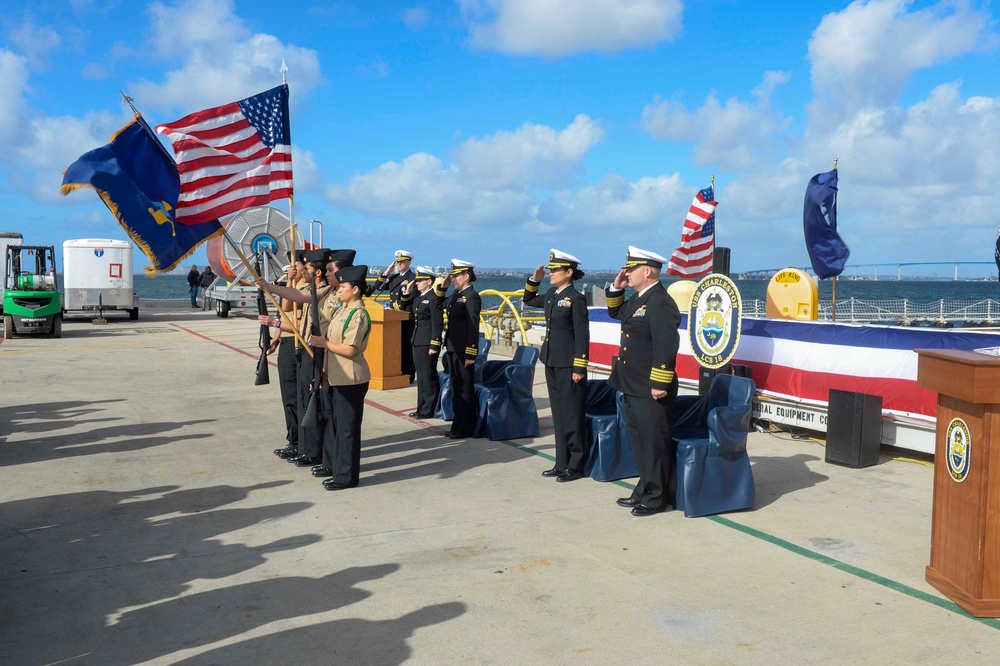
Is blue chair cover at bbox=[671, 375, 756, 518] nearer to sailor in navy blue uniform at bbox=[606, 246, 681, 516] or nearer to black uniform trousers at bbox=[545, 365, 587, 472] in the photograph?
sailor in navy blue uniform at bbox=[606, 246, 681, 516]

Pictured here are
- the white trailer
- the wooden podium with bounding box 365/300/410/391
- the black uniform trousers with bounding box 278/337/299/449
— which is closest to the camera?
the black uniform trousers with bounding box 278/337/299/449

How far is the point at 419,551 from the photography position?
17.0 feet

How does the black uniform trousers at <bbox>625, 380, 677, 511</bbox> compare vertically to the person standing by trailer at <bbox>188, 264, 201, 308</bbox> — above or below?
below

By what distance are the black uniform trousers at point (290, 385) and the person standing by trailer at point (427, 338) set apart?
2027mm

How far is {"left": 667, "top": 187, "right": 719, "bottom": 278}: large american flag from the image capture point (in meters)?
11.8

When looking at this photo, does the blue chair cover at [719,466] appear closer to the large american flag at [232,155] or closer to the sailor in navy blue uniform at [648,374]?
the sailor in navy blue uniform at [648,374]

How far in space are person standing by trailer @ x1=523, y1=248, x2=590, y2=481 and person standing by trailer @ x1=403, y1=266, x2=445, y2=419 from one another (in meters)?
2.31

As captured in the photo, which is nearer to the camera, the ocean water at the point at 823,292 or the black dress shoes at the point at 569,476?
the black dress shoes at the point at 569,476

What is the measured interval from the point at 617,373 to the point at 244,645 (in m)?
3.39

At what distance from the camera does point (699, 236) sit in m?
12.0

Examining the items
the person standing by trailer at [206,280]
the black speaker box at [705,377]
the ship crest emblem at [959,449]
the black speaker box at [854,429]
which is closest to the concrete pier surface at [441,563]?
the black speaker box at [854,429]

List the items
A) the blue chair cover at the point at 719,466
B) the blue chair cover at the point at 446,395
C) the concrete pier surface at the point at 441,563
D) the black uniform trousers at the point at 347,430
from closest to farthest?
the concrete pier surface at the point at 441,563, the blue chair cover at the point at 719,466, the black uniform trousers at the point at 347,430, the blue chair cover at the point at 446,395

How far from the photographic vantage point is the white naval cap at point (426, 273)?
10.0 meters

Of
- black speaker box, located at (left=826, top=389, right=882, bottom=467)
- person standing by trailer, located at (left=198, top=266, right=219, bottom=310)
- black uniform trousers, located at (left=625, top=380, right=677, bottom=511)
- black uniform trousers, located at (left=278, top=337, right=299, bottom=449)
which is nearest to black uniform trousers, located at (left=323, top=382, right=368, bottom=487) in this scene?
black uniform trousers, located at (left=278, top=337, right=299, bottom=449)
